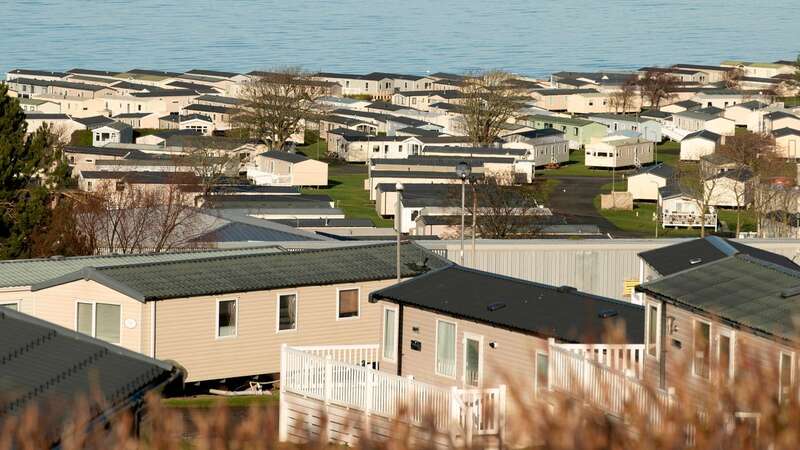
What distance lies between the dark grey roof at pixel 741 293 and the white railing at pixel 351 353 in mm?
3349

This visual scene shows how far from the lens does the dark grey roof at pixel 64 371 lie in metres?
9.36

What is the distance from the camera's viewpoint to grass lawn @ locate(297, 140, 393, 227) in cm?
5556

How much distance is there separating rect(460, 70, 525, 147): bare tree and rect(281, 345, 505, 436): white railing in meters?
65.5

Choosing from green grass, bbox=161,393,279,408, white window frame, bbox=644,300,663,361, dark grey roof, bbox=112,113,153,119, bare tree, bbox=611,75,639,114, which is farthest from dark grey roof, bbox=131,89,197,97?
white window frame, bbox=644,300,663,361

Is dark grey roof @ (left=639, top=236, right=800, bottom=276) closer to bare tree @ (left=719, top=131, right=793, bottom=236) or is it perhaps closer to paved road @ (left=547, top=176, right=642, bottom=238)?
paved road @ (left=547, top=176, right=642, bottom=238)

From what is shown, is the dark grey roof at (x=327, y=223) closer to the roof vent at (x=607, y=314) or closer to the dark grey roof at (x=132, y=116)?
the roof vent at (x=607, y=314)

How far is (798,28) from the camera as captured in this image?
18375 centimetres

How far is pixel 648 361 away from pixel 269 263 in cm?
775

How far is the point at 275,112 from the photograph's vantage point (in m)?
80.9

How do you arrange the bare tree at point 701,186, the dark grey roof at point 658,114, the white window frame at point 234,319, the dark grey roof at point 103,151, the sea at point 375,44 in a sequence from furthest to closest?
1. the sea at point 375,44
2. the dark grey roof at point 658,114
3. the dark grey roof at point 103,151
4. the bare tree at point 701,186
5. the white window frame at point 234,319

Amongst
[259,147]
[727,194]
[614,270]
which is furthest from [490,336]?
[259,147]

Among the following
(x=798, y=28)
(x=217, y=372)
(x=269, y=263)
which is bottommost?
(x=217, y=372)

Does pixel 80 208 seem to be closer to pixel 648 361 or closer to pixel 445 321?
pixel 445 321

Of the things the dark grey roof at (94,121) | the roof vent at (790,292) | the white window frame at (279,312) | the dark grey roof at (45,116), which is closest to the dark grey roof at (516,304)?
the roof vent at (790,292)
